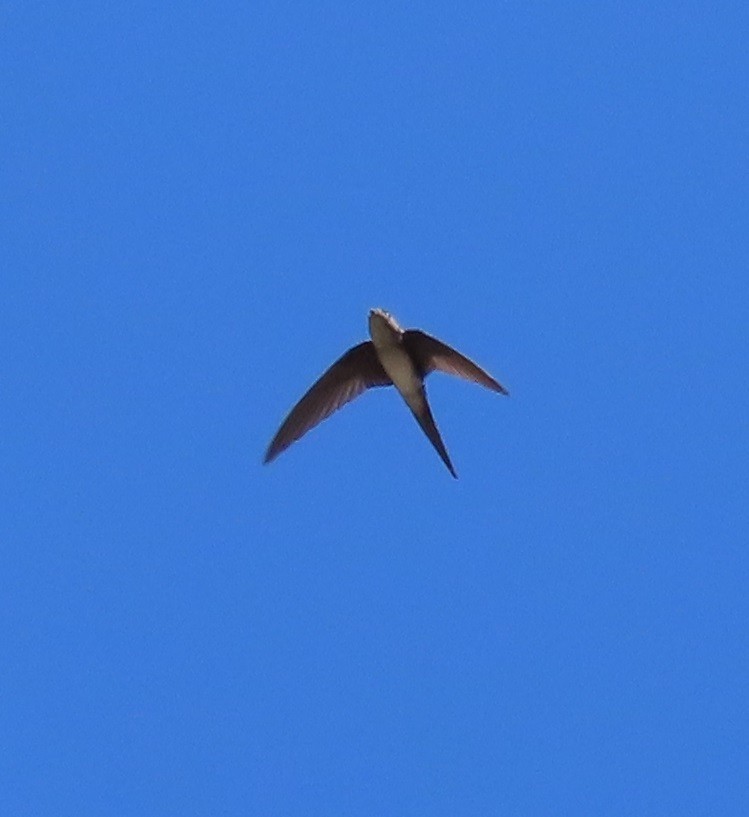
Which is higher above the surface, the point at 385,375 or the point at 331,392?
the point at 331,392

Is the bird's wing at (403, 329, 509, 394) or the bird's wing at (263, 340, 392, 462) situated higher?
the bird's wing at (263, 340, 392, 462)

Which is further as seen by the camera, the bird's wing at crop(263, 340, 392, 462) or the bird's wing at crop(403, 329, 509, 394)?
the bird's wing at crop(263, 340, 392, 462)

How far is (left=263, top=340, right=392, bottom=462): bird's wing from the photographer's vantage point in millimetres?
13219

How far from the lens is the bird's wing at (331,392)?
520 inches

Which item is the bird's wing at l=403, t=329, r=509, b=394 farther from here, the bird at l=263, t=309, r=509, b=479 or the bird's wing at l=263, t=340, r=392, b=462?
the bird's wing at l=263, t=340, r=392, b=462

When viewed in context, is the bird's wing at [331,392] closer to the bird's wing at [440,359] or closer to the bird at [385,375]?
the bird at [385,375]

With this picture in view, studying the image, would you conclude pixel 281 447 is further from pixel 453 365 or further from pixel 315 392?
pixel 453 365

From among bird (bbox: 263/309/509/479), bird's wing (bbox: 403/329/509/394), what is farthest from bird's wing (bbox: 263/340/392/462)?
bird's wing (bbox: 403/329/509/394)

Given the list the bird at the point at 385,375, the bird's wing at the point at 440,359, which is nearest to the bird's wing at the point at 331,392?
the bird at the point at 385,375

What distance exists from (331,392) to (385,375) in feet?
1.21

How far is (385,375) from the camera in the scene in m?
13.2

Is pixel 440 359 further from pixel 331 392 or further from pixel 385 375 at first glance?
pixel 331 392

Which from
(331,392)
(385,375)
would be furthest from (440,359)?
(331,392)

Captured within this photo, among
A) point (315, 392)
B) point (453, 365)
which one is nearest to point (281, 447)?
point (315, 392)
